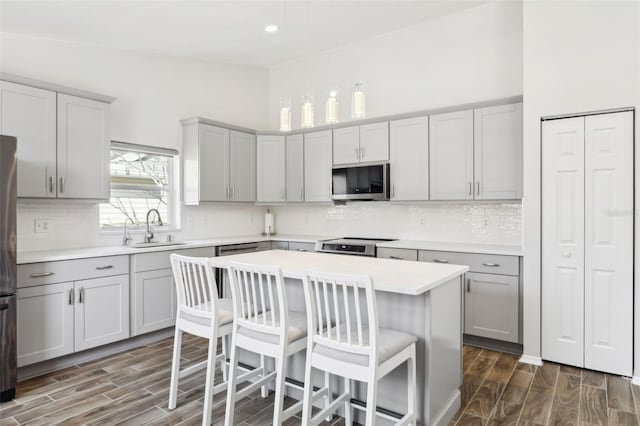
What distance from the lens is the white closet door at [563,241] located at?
3104 millimetres

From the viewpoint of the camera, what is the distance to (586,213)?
10.1ft

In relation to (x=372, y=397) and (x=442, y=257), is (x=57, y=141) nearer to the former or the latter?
(x=372, y=397)

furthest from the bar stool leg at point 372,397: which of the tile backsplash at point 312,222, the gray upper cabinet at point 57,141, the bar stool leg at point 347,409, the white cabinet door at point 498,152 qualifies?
the gray upper cabinet at point 57,141

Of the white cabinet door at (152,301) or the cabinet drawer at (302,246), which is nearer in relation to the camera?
the white cabinet door at (152,301)

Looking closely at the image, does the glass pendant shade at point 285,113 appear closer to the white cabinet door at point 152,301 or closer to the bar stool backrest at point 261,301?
the bar stool backrest at point 261,301

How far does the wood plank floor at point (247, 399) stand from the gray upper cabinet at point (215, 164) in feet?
6.62

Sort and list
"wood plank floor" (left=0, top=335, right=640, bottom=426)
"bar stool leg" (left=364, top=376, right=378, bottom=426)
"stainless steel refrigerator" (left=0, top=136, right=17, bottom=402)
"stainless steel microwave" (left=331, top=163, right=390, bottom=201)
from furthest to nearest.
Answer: "stainless steel microwave" (left=331, top=163, right=390, bottom=201) → "stainless steel refrigerator" (left=0, top=136, right=17, bottom=402) → "wood plank floor" (left=0, top=335, right=640, bottom=426) → "bar stool leg" (left=364, top=376, right=378, bottom=426)

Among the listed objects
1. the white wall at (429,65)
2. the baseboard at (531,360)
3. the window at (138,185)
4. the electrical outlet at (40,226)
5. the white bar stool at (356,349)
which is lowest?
the baseboard at (531,360)

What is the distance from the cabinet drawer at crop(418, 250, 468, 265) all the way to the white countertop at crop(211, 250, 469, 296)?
3.71ft

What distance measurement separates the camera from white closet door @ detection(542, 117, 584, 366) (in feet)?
10.2

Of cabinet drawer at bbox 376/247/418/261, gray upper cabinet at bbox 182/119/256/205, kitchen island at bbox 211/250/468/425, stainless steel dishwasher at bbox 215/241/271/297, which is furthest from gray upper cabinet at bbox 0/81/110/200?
cabinet drawer at bbox 376/247/418/261

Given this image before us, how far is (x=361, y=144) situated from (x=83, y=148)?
9.28ft

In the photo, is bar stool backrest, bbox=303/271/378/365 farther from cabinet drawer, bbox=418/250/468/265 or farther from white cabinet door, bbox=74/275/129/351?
white cabinet door, bbox=74/275/129/351

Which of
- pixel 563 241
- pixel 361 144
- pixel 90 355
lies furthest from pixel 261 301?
pixel 361 144
